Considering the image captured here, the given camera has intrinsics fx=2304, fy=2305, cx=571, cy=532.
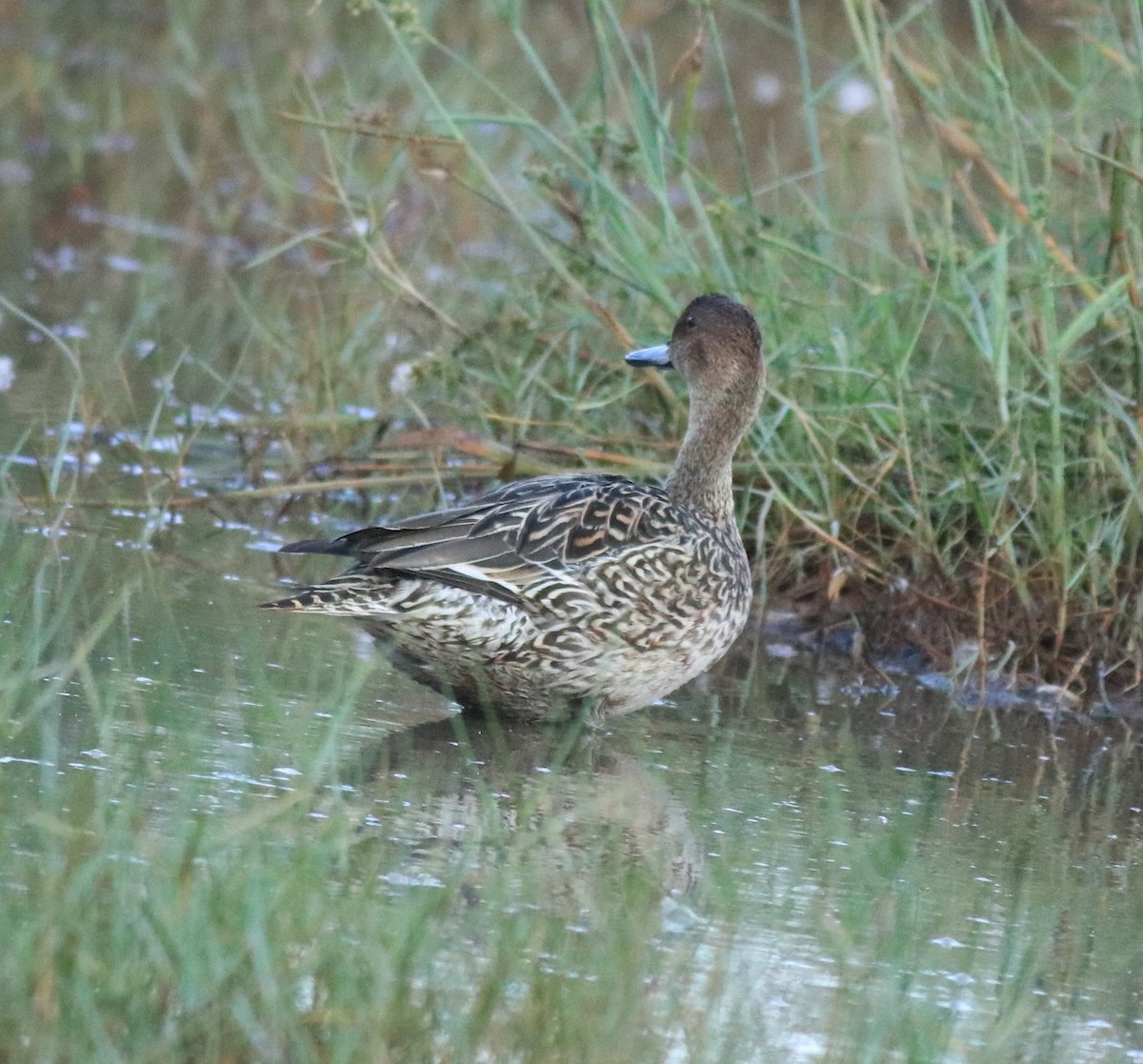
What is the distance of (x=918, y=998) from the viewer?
3824 mm

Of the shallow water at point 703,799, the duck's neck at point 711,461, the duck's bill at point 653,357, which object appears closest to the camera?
the shallow water at point 703,799

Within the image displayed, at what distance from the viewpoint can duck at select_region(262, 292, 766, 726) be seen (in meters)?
5.21

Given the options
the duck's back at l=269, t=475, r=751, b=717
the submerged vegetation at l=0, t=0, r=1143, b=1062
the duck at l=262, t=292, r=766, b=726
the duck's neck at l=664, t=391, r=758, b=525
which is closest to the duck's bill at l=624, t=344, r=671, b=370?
the duck's neck at l=664, t=391, r=758, b=525

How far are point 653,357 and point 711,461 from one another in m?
0.35

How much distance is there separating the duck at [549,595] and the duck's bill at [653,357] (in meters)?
0.56

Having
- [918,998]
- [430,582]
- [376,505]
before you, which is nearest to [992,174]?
[376,505]

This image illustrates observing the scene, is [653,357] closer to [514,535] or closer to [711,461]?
[711,461]

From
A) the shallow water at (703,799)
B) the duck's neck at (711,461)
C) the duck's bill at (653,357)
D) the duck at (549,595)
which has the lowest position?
the shallow water at (703,799)

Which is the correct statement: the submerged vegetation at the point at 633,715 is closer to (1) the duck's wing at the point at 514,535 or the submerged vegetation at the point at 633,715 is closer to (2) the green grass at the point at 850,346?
(2) the green grass at the point at 850,346

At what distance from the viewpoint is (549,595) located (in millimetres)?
5391

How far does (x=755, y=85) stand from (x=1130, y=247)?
30.7 feet

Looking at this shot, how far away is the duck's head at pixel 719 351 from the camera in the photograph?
622cm

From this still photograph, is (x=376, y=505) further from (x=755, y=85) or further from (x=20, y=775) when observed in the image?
(x=755, y=85)

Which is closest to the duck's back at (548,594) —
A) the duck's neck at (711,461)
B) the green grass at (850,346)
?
the duck's neck at (711,461)
